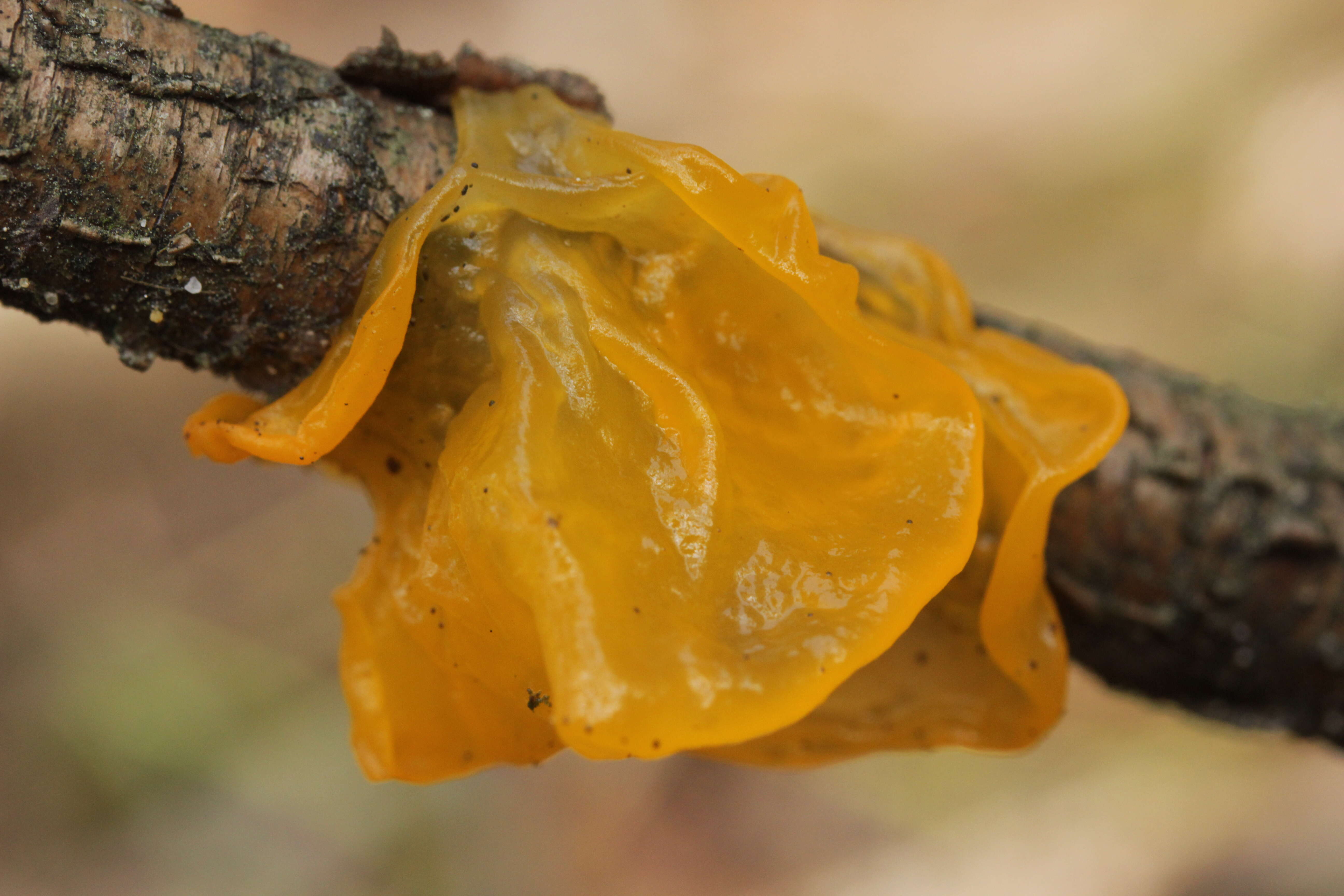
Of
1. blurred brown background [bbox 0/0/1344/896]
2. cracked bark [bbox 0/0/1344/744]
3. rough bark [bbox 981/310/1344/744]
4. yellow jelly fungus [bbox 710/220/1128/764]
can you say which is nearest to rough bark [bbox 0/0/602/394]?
cracked bark [bbox 0/0/1344/744]

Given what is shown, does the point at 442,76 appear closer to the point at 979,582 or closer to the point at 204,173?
the point at 204,173

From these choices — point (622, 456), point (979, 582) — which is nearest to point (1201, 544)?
point (979, 582)

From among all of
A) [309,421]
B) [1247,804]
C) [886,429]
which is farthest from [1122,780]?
[309,421]

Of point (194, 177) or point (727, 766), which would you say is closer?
point (194, 177)

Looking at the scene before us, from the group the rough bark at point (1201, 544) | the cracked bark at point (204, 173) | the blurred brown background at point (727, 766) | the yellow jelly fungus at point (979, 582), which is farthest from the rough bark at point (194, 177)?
the blurred brown background at point (727, 766)

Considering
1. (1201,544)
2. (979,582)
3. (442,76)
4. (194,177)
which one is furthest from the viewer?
(1201,544)

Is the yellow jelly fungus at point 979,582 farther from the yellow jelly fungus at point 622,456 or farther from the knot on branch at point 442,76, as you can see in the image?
the knot on branch at point 442,76
